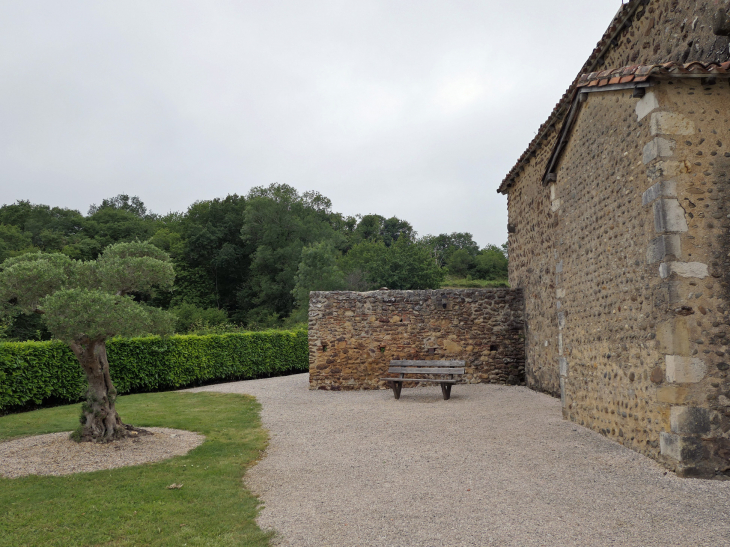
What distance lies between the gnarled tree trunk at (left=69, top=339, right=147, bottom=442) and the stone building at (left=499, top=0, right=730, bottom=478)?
664 centimetres

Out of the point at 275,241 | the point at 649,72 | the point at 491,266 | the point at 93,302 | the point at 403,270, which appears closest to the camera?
the point at 649,72

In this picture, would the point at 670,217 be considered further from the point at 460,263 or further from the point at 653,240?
the point at 460,263

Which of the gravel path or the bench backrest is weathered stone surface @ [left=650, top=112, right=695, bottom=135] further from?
the bench backrest

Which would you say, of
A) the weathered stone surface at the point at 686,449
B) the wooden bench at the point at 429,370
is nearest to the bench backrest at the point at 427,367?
the wooden bench at the point at 429,370

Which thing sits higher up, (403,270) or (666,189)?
(403,270)

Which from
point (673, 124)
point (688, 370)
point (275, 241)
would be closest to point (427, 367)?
point (688, 370)

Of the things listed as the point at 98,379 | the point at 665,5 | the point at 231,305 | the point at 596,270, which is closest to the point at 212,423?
the point at 98,379

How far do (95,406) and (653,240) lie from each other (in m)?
7.35

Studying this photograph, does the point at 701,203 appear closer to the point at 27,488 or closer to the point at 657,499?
the point at 657,499

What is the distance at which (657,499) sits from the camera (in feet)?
14.2

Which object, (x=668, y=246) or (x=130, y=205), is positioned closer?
(x=668, y=246)

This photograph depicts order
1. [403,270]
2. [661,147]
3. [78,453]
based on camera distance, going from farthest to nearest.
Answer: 1. [403,270]
2. [78,453]
3. [661,147]

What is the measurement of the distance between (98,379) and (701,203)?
25.6ft

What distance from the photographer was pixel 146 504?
4.58 m
